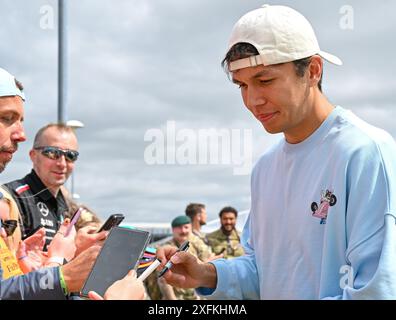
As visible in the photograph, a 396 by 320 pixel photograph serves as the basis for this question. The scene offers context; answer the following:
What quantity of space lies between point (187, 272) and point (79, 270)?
1.74ft

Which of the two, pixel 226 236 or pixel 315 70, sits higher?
pixel 315 70

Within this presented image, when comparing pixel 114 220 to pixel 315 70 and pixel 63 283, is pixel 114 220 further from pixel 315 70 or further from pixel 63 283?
pixel 315 70

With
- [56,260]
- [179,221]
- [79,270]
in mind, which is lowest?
[179,221]

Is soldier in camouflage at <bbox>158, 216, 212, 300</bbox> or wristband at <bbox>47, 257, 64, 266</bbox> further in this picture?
soldier in camouflage at <bbox>158, 216, 212, 300</bbox>

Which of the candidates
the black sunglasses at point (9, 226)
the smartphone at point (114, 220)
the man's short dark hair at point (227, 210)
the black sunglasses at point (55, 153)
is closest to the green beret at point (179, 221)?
the man's short dark hair at point (227, 210)

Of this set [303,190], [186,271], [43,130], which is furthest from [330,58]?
[43,130]

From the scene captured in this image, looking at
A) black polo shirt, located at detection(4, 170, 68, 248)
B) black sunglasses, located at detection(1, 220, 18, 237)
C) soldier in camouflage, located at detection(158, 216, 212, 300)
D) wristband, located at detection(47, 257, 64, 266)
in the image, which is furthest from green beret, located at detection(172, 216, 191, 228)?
wristband, located at detection(47, 257, 64, 266)

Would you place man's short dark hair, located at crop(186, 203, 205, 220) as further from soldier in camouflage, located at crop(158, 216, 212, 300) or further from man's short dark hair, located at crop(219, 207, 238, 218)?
soldier in camouflage, located at crop(158, 216, 212, 300)

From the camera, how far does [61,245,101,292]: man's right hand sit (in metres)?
2.49

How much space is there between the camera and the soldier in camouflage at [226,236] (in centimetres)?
882

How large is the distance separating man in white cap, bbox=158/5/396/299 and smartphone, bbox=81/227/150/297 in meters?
0.35

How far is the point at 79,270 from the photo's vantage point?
8.23 feet

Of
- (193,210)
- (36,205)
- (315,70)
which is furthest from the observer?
(193,210)

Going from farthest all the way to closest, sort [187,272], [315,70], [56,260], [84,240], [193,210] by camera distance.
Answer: [193,210] < [84,240] < [56,260] < [187,272] < [315,70]
